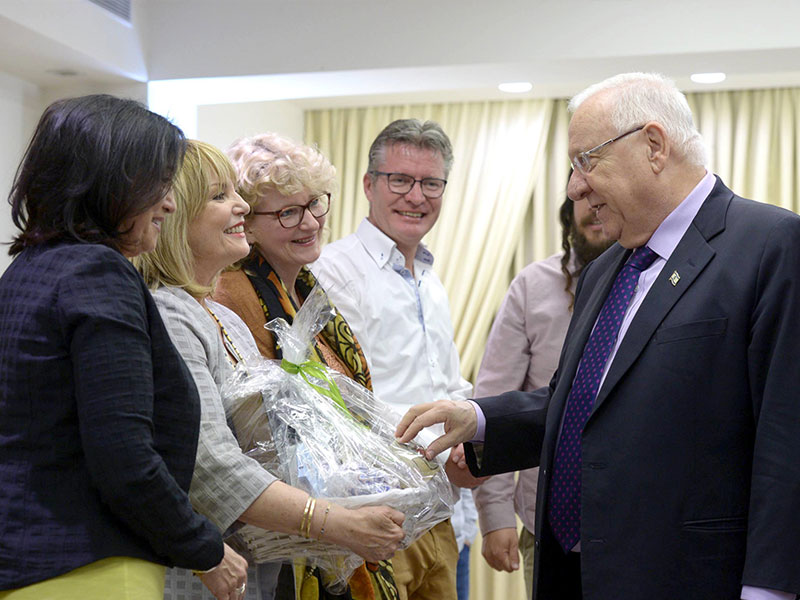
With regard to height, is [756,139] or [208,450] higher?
[756,139]

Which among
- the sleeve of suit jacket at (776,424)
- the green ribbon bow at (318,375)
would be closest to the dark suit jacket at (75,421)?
the green ribbon bow at (318,375)

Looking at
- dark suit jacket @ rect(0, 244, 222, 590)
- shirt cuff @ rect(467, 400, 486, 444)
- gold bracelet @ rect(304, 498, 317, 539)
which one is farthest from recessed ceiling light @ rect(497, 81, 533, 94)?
dark suit jacket @ rect(0, 244, 222, 590)

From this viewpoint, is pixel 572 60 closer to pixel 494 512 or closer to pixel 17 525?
pixel 494 512

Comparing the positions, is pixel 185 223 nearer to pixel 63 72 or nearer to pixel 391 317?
pixel 391 317

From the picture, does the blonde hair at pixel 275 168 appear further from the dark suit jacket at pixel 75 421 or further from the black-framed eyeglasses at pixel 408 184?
the dark suit jacket at pixel 75 421

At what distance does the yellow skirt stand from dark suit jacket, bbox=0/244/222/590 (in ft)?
0.05

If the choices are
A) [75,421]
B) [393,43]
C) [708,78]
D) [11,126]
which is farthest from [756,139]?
[75,421]

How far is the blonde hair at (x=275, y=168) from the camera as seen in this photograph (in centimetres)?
236

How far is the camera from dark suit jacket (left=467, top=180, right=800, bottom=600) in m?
1.63

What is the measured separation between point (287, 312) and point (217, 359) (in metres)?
0.48

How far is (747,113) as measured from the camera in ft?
16.9

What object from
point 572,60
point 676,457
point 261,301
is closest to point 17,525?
point 261,301

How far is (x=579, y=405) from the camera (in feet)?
6.42

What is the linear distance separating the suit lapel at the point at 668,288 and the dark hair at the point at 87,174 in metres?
0.90
